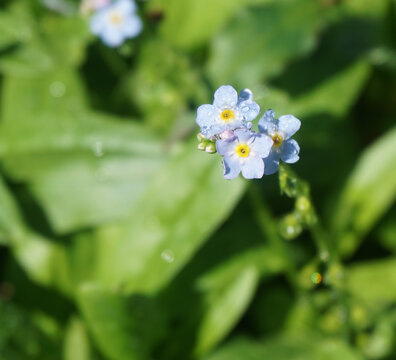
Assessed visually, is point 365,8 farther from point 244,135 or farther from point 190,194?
point 244,135

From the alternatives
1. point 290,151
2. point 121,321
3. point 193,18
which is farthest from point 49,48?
point 290,151

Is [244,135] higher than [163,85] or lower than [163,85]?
higher

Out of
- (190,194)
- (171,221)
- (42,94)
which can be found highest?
(42,94)

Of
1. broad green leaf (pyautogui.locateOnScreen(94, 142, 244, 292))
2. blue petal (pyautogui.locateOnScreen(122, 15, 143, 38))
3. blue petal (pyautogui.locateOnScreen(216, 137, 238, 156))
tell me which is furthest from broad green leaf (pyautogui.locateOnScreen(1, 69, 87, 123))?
blue petal (pyautogui.locateOnScreen(216, 137, 238, 156))

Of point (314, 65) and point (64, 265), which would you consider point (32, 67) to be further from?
point (314, 65)

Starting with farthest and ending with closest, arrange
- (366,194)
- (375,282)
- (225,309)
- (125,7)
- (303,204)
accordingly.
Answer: (366,194) → (375,282) → (125,7) → (225,309) → (303,204)

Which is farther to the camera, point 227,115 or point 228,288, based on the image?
point 228,288

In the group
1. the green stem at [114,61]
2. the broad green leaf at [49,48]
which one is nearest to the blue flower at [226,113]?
Result: the broad green leaf at [49,48]

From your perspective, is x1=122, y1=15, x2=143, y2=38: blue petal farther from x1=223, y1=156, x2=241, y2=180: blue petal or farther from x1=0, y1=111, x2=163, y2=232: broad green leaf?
x1=223, y1=156, x2=241, y2=180: blue petal
